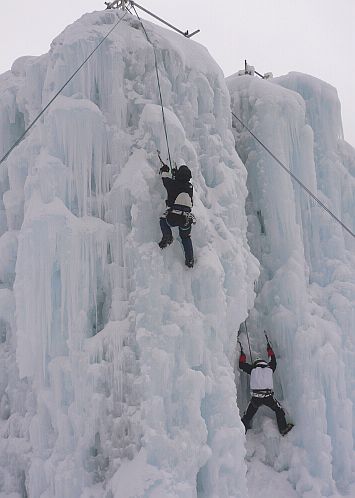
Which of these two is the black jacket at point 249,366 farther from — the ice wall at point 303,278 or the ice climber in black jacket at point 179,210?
the ice climber in black jacket at point 179,210

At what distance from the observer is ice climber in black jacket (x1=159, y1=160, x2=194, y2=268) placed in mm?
6145

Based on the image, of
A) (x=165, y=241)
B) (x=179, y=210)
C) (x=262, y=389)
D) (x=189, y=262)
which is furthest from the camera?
(x=262, y=389)

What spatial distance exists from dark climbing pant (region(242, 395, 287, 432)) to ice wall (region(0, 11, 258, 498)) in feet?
3.46

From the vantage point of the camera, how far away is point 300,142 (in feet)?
30.2

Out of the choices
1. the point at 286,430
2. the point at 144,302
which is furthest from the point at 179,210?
the point at 286,430

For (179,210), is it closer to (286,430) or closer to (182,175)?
(182,175)

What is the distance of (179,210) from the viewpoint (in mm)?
6133

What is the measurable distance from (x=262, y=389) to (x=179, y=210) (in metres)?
3.12

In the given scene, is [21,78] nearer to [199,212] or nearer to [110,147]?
[110,147]

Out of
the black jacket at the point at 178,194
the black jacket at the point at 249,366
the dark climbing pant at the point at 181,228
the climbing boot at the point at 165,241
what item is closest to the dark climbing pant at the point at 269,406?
the black jacket at the point at 249,366

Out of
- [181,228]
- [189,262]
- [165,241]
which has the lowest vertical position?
[189,262]

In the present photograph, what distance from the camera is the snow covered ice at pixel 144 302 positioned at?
5.96 m

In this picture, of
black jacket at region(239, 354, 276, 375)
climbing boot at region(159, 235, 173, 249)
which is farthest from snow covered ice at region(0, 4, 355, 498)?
black jacket at region(239, 354, 276, 375)

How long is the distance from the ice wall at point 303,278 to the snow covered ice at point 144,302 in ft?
0.11
